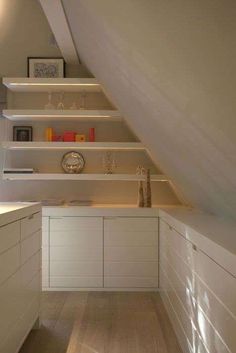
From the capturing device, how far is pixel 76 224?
12.3 feet

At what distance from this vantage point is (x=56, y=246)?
3.72m

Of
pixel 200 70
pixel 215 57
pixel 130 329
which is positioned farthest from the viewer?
pixel 130 329

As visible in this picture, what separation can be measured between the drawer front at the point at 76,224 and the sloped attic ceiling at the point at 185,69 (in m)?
1.48

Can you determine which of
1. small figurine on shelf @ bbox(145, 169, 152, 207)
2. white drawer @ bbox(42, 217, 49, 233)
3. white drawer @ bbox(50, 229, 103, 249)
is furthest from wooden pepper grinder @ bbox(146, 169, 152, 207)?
white drawer @ bbox(42, 217, 49, 233)

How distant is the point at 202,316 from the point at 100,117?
2738 mm

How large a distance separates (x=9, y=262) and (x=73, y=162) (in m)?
2.43

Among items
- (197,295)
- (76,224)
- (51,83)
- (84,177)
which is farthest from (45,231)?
(197,295)

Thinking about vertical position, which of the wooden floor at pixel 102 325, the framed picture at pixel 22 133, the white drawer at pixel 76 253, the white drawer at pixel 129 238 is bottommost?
the wooden floor at pixel 102 325

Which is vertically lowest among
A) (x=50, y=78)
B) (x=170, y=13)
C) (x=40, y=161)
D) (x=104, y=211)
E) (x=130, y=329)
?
(x=130, y=329)

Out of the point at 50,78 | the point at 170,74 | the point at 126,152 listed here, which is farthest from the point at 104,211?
the point at 170,74

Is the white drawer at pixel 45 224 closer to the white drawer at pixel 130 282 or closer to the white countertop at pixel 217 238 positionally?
the white drawer at pixel 130 282

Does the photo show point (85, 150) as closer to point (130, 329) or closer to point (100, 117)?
point (100, 117)

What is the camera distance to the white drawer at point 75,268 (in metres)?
3.72

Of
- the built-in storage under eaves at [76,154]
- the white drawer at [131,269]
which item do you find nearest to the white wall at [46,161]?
the built-in storage under eaves at [76,154]
